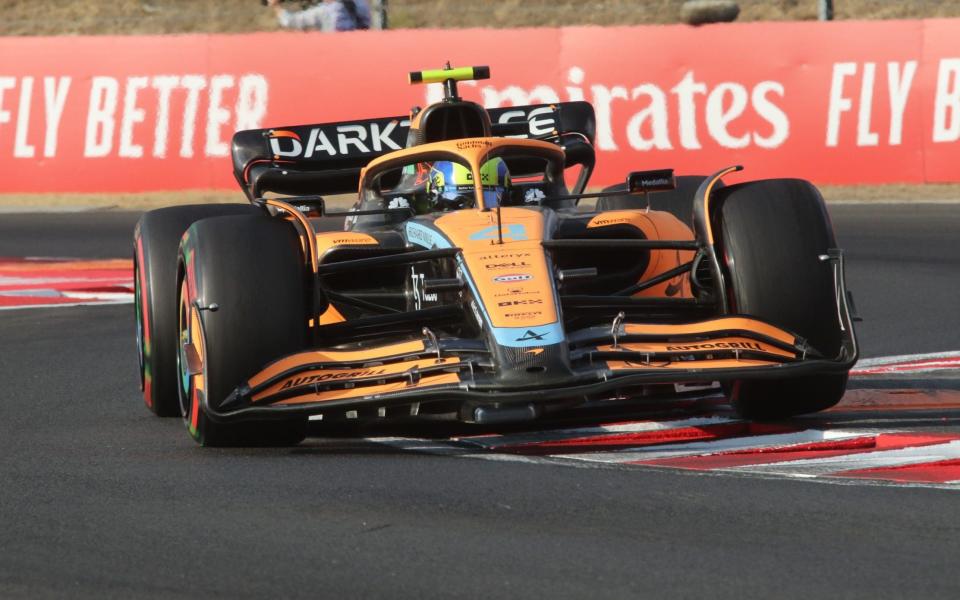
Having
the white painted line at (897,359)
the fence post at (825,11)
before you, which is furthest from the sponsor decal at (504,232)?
the fence post at (825,11)

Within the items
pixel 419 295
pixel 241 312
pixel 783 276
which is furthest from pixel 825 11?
pixel 241 312

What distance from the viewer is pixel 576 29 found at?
16641mm

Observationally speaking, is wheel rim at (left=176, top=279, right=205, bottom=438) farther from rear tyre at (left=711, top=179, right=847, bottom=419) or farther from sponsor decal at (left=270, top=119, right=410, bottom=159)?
sponsor decal at (left=270, top=119, right=410, bottom=159)

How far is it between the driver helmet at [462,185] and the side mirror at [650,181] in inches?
27.9

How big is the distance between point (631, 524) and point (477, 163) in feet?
9.78

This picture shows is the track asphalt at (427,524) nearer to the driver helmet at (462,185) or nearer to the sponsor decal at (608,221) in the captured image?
the sponsor decal at (608,221)

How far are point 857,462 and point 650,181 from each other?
196cm

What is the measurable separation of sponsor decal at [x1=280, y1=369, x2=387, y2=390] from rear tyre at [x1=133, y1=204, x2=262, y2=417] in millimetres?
1342

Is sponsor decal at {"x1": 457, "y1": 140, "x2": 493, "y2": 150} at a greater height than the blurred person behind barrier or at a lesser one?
lesser

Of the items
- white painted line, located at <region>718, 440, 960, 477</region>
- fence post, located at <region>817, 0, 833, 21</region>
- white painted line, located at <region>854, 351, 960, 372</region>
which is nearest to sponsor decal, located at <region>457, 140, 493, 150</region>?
white painted line, located at <region>854, 351, 960, 372</region>

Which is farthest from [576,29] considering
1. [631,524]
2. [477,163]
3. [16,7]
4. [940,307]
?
[16,7]

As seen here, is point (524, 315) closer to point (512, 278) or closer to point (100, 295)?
point (512, 278)

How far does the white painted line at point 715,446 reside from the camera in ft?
19.4

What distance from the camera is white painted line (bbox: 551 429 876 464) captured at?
5.93 metres
